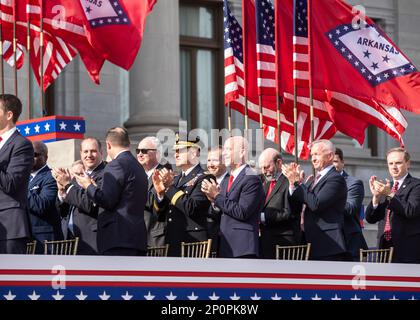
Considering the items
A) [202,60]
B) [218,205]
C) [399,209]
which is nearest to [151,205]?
[218,205]

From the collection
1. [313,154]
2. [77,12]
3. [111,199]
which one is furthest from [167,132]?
[111,199]

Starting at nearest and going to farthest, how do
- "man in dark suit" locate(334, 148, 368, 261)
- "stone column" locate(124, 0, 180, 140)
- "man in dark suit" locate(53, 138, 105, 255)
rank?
"man in dark suit" locate(53, 138, 105, 255)
"man in dark suit" locate(334, 148, 368, 261)
"stone column" locate(124, 0, 180, 140)

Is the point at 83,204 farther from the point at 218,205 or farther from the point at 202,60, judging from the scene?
the point at 202,60

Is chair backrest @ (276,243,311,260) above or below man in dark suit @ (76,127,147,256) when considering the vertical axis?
below

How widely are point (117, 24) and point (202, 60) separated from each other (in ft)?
31.5

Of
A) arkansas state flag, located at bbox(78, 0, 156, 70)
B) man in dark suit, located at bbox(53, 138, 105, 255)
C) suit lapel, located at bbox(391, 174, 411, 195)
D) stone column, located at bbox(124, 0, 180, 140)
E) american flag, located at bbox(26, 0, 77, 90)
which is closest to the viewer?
man in dark suit, located at bbox(53, 138, 105, 255)

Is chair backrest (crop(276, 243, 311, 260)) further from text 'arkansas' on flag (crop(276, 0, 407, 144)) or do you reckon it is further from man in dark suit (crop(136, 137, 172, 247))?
text 'arkansas' on flag (crop(276, 0, 407, 144))

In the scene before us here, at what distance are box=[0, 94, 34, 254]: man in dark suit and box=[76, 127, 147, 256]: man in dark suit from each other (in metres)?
0.60

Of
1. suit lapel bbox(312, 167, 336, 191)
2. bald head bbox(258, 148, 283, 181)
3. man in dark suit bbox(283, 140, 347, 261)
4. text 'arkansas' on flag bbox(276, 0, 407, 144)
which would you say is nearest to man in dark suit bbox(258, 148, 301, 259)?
bald head bbox(258, 148, 283, 181)

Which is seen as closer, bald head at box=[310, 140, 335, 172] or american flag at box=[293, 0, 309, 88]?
bald head at box=[310, 140, 335, 172]

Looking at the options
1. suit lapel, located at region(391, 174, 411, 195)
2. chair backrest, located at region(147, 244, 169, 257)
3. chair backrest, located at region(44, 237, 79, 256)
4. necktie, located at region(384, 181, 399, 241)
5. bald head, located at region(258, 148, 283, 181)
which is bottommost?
chair backrest, located at region(147, 244, 169, 257)

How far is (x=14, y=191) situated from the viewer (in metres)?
10.7

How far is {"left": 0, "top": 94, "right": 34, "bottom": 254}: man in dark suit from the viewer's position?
10656 millimetres
